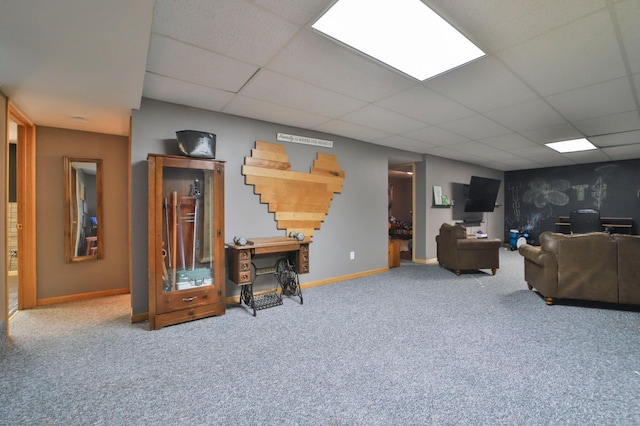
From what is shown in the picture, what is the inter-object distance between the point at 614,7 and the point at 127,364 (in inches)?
154

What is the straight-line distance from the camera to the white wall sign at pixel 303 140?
13.1 feet

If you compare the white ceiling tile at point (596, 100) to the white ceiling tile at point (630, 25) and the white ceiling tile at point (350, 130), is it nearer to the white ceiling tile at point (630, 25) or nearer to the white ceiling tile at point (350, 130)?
the white ceiling tile at point (630, 25)

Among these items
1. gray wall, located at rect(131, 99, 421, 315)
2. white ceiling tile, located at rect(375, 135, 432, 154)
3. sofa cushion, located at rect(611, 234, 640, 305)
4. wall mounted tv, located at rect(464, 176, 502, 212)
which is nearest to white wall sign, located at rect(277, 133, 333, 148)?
gray wall, located at rect(131, 99, 421, 315)

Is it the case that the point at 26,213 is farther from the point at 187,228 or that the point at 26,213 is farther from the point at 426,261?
the point at 426,261

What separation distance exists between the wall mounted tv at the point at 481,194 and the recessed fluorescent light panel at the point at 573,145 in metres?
1.57

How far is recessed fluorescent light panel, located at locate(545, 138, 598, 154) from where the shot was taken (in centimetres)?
502

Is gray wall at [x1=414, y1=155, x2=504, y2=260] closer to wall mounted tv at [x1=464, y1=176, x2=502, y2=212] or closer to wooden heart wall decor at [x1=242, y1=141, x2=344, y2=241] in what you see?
wall mounted tv at [x1=464, y1=176, x2=502, y2=212]

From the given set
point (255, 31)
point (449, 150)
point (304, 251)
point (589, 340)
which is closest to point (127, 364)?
point (304, 251)

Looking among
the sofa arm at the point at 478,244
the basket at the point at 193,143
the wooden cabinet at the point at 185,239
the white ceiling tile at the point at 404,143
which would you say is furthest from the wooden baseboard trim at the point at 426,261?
the basket at the point at 193,143

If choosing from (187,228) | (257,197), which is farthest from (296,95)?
(187,228)

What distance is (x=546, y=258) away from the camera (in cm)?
355

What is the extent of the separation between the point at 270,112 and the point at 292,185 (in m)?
1.02

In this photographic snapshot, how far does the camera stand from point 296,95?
9.80 ft

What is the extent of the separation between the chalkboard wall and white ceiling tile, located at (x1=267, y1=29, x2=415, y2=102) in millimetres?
7493
